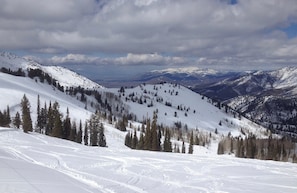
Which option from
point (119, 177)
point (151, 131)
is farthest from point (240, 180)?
point (151, 131)

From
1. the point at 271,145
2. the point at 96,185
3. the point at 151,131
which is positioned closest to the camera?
the point at 96,185

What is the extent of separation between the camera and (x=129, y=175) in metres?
29.8

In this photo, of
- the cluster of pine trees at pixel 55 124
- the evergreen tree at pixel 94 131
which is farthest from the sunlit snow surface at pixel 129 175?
the evergreen tree at pixel 94 131

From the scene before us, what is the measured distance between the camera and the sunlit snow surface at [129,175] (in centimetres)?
2246

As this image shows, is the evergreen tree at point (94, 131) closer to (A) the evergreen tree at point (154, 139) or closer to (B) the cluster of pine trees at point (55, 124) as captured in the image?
(B) the cluster of pine trees at point (55, 124)

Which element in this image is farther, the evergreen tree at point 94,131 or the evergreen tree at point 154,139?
the evergreen tree at point 94,131

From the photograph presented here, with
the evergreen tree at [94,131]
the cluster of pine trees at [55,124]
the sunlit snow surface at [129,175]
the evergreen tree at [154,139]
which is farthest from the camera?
the evergreen tree at [94,131]

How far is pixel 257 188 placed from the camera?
90.1ft

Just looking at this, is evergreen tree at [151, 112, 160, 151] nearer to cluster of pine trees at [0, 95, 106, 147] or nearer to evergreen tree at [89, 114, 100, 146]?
cluster of pine trees at [0, 95, 106, 147]

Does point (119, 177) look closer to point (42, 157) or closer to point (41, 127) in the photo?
point (42, 157)

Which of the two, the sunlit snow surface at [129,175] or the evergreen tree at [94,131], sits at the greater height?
the sunlit snow surface at [129,175]

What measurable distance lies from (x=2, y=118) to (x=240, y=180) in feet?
317

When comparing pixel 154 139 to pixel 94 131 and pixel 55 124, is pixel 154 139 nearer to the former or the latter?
pixel 94 131

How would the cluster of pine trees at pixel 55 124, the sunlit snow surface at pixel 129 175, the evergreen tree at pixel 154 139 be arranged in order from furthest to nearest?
the evergreen tree at pixel 154 139
the cluster of pine trees at pixel 55 124
the sunlit snow surface at pixel 129 175
